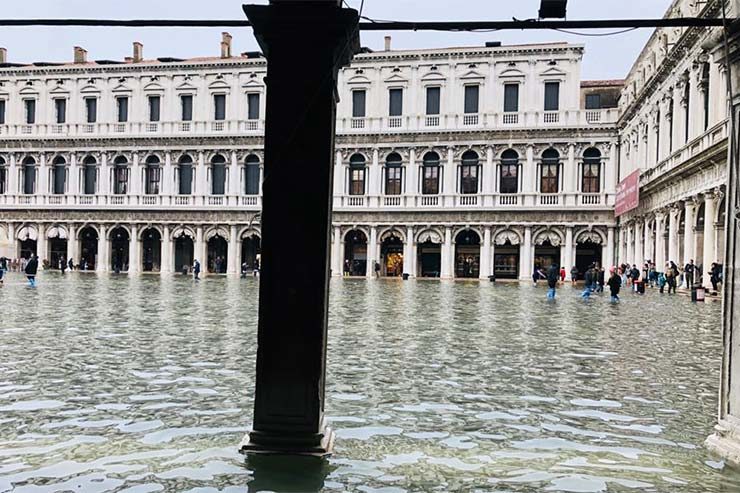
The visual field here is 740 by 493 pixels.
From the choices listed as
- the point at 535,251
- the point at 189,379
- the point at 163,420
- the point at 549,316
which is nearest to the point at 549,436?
the point at 163,420

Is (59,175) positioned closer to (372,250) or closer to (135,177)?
(135,177)

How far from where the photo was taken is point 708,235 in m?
26.2

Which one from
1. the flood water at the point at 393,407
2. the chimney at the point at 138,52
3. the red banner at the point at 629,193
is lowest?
the flood water at the point at 393,407

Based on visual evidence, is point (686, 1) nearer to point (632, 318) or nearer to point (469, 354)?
point (632, 318)

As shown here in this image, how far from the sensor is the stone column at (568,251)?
143ft

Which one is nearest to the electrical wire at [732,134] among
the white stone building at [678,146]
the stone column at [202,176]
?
the white stone building at [678,146]

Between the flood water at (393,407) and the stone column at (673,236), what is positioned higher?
the stone column at (673,236)

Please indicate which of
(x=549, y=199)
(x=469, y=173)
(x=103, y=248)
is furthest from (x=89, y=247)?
(x=549, y=199)

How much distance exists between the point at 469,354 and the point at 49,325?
7.30 metres

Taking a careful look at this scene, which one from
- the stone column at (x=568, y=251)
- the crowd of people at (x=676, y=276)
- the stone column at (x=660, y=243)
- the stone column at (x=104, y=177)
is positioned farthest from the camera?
the stone column at (x=104, y=177)

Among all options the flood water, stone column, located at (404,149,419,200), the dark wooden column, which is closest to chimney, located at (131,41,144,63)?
stone column, located at (404,149,419,200)

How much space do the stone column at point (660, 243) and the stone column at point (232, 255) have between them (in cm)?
2445

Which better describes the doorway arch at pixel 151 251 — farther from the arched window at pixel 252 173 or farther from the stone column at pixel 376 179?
the stone column at pixel 376 179

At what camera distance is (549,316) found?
17562 mm
